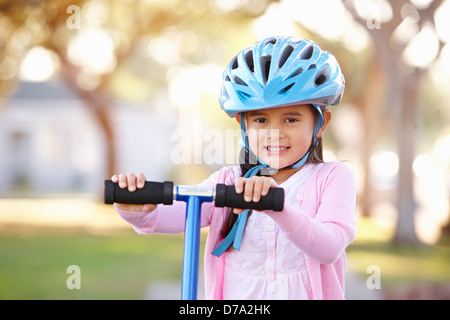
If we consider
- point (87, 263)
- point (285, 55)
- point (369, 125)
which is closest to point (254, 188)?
point (285, 55)

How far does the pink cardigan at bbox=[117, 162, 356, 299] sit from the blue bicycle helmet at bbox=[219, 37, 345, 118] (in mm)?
335

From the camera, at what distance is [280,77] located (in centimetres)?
256

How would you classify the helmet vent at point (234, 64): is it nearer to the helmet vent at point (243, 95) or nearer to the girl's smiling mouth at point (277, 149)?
the helmet vent at point (243, 95)

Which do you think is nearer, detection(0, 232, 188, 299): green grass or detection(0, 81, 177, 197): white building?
detection(0, 232, 188, 299): green grass

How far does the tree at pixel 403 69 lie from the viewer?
35.1 feet

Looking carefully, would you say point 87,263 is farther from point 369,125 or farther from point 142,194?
point 369,125

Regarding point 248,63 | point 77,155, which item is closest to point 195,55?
point 77,155

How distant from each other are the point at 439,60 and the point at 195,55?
12010mm

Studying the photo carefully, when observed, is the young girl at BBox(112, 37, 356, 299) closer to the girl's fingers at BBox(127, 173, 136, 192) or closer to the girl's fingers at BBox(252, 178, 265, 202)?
the girl's fingers at BBox(127, 173, 136, 192)

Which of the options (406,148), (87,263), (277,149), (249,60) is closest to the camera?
(277,149)

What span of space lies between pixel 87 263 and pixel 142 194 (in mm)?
8746

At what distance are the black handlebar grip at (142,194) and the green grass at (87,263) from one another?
572 cm

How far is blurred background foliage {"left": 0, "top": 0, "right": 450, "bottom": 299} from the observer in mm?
10914

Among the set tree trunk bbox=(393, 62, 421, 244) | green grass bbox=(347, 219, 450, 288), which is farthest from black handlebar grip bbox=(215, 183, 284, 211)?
tree trunk bbox=(393, 62, 421, 244)
